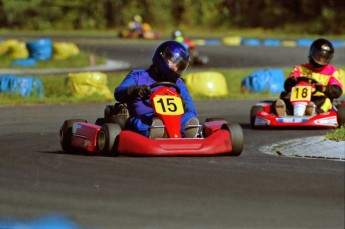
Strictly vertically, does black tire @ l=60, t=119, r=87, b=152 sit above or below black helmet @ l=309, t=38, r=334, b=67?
below

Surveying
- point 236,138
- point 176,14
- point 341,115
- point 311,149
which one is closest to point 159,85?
point 236,138

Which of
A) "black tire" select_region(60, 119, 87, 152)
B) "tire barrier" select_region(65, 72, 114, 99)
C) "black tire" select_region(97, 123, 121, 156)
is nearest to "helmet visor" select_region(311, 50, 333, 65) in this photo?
"black tire" select_region(60, 119, 87, 152)

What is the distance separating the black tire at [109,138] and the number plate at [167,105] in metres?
0.44

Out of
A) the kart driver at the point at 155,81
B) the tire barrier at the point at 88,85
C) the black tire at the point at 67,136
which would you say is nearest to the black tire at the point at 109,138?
the kart driver at the point at 155,81

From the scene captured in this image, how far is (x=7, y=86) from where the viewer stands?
19422 millimetres

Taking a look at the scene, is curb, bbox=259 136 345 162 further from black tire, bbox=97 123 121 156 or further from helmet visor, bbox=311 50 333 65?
helmet visor, bbox=311 50 333 65

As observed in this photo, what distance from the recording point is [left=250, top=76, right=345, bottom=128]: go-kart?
13.1m

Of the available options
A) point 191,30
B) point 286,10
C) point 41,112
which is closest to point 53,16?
point 191,30

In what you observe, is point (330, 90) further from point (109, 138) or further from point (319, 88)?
point (109, 138)

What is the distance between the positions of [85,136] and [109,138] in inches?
22.2

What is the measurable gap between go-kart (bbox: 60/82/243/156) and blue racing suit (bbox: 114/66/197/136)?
7cm

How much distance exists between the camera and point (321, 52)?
13.9 metres

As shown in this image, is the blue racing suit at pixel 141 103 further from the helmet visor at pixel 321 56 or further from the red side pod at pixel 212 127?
the helmet visor at pixel 321 56

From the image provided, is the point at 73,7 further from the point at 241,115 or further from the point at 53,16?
the point at 241,115
